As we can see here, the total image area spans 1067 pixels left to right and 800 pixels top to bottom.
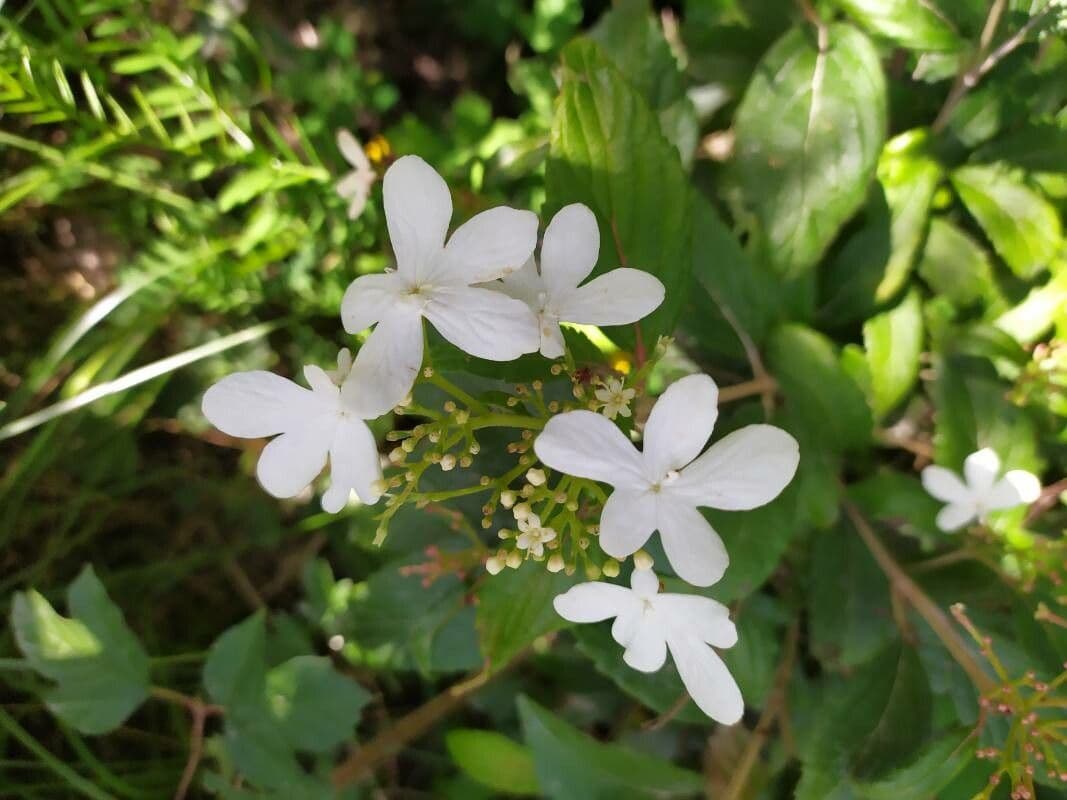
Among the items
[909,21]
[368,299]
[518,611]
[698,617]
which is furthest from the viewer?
[909,21]

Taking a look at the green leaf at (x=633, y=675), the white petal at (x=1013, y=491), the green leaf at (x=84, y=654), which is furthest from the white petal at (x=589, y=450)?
the green leaf at (x=84, y=654)

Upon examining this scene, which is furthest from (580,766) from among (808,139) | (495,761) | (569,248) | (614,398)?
(808,139)

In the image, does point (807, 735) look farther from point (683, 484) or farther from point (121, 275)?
point (121, 275)

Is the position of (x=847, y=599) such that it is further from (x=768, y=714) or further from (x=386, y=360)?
(x=386, y=360)

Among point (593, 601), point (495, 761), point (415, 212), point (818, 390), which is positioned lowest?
point (495, 761)

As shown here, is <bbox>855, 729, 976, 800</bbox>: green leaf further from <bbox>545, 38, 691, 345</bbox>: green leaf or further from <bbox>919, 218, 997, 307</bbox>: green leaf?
<bbox>919, 218, 997, 307</bbox>: green leaf

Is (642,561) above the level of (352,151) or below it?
below

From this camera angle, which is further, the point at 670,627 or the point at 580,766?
the point at 580,766

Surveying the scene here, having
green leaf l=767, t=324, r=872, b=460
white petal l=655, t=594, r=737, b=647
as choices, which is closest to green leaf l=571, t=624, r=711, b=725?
white petal l=655, t=594, r=737, b=647
